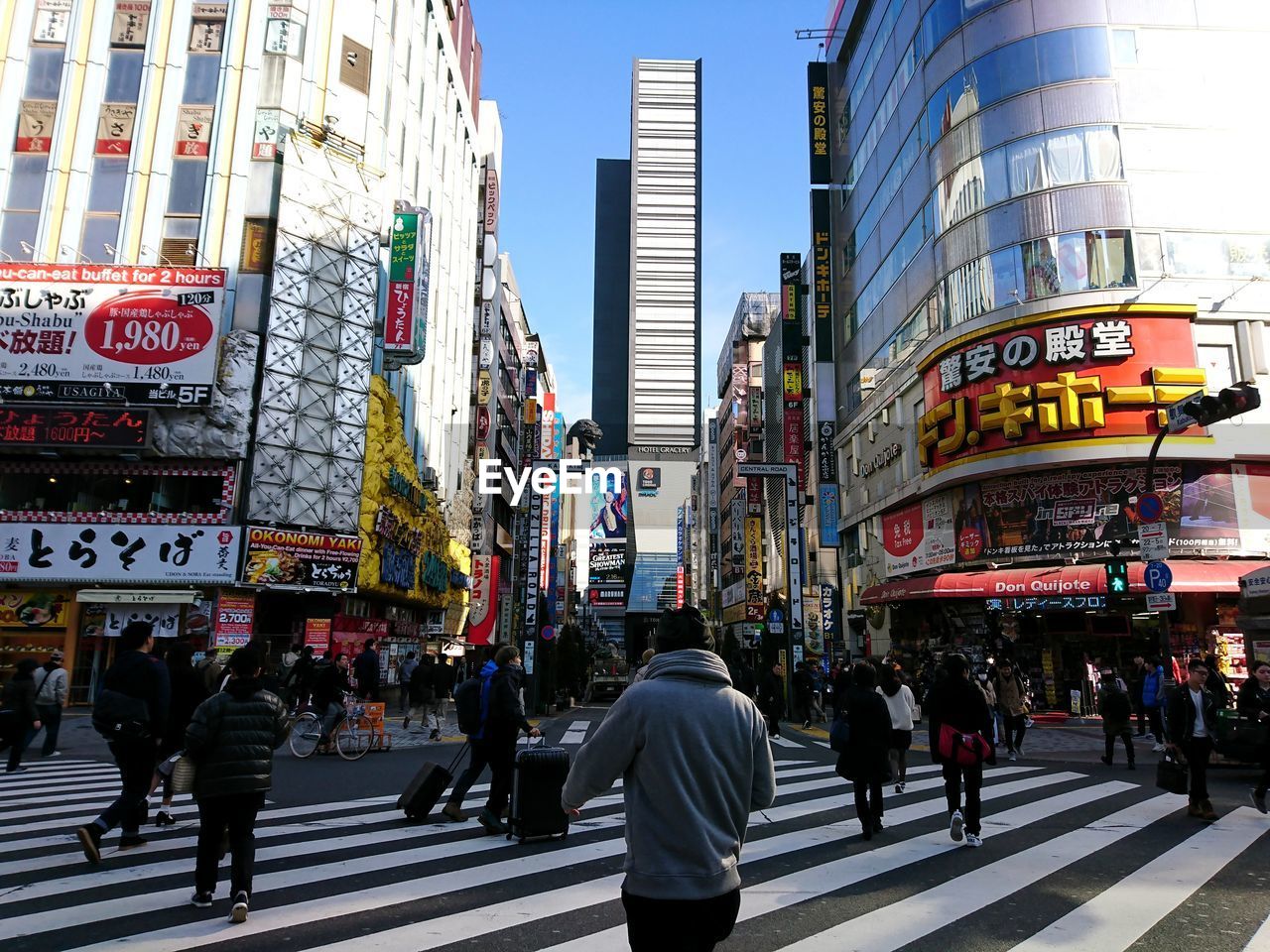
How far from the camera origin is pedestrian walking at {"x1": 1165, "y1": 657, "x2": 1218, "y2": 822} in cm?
928

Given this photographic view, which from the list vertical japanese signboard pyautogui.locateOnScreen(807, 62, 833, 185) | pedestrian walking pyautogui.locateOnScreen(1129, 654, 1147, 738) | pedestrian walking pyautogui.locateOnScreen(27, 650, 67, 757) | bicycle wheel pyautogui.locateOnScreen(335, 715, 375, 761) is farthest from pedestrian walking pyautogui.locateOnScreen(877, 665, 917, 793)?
vertical japanese signboard pyautogui.locateOnScreen(807, 62, 833, 185)

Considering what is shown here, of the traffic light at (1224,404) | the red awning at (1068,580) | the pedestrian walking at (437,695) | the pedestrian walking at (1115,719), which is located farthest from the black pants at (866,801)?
the red awning at (1068,580)

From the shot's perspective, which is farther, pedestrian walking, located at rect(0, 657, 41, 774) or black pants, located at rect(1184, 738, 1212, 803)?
pedestrian walking, located at rect(0, 657, 41, 774)

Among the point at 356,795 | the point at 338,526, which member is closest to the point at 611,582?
the point at 338,526

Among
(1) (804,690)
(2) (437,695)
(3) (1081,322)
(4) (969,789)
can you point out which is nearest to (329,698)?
(2) (437,695)

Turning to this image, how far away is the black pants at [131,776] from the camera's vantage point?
7141 millimetres

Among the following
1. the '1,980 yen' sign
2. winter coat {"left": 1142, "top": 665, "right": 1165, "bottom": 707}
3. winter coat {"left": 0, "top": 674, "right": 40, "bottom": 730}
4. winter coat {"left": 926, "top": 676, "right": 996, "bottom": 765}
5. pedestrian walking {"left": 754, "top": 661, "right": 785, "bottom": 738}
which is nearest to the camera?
winter coat {"left": 926, "top": 676, "right": 996, "bottom": 765}

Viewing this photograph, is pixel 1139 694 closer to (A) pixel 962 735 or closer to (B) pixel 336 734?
(A) pixel 962 735

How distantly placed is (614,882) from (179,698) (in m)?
4.61

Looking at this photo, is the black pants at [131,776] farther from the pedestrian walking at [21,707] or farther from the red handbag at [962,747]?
the red handbag at [962,747]

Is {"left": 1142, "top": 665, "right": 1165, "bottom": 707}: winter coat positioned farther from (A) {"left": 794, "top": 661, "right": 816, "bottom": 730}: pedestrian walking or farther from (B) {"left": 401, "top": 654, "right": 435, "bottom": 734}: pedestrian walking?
(B) {"left": 401, "top": 654, "right": 435, "bottom": 734}: pedestrian walking

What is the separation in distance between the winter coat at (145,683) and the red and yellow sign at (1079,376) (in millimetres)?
25424

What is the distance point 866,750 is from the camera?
8.25 m

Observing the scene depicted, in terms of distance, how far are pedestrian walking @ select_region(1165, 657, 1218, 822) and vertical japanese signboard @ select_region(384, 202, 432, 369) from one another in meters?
27.4
